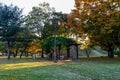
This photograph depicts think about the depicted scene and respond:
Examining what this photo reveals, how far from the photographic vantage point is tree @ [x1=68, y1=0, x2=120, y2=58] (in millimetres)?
32094

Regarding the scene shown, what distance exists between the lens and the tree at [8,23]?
40656 mm

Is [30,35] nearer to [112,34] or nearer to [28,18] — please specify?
[28,18]

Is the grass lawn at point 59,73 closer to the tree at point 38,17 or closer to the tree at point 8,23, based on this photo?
the tree at point 8,23

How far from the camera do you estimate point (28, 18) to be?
48.5 m

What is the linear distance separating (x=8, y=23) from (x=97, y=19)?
14.6 meters

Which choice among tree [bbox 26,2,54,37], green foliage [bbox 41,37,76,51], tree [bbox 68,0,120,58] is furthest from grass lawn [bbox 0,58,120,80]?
tree [bbox 26,2,54,37]

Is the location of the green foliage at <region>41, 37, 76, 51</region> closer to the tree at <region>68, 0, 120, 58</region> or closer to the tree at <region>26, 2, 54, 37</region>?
the tree at <region>68, 0, 120, 58</region>

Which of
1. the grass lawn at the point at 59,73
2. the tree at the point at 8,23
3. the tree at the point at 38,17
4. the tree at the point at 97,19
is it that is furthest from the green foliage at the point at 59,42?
the grass lawn at the point at 59,73

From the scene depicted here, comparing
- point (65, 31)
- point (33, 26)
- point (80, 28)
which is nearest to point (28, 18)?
point (33, 26)

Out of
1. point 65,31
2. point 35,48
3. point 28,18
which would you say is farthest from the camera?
point 35,48

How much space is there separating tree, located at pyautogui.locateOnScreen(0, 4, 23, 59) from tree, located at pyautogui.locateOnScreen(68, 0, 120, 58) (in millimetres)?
9532

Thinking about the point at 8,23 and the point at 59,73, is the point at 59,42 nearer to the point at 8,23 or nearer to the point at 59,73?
the point at 8,23

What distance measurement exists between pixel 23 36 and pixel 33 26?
353cm

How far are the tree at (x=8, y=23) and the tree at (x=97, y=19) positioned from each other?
375 inches
